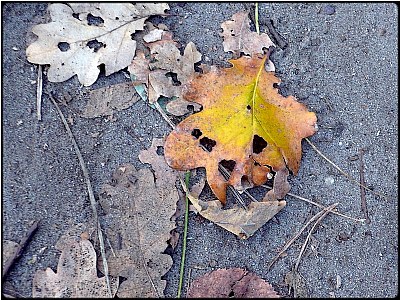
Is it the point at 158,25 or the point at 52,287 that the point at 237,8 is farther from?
the point at 52,287

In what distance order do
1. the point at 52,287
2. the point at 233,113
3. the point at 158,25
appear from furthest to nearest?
the point at 158,25, the point at 233,113, the point at 52,287

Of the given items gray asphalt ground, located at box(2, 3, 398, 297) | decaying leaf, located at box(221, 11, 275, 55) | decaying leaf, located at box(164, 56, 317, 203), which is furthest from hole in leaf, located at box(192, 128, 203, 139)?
decaying leaf, located at box(221, 11, 275, 55)

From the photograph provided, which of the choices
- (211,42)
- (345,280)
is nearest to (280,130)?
(211,42)

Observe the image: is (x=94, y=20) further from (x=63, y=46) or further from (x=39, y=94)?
(x=39, y=94)

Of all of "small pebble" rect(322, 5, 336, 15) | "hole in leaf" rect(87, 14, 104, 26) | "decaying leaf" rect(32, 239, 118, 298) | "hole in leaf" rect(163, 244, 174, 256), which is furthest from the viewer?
"small pebble" rect(322, 5, 336, 15)

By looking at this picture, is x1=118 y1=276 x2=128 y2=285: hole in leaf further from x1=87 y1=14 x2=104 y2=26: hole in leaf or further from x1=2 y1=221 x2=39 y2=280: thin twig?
x1=87 y1=14 x2=104 y2=26: hole in leaf

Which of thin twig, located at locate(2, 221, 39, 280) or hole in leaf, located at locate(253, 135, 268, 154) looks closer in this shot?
thin twig, located at locate(2, 221, 39, 280)

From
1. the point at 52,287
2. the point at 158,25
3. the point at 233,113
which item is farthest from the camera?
the point at 158,25
